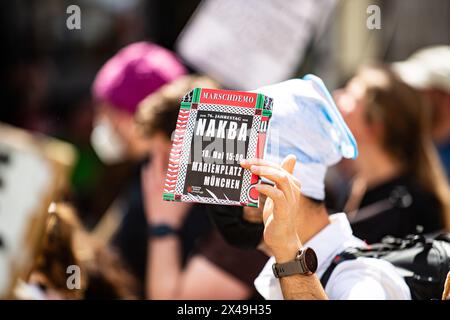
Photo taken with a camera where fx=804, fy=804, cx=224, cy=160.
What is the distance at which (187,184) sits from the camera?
5.52 feet

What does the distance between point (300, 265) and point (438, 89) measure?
281 cm

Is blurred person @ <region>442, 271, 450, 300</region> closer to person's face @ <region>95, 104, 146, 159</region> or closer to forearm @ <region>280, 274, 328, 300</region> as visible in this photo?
forearm @ <region>280, 274, 328, 300</region>

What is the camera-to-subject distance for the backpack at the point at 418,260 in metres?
1.84

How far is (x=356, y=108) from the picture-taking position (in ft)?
11.2

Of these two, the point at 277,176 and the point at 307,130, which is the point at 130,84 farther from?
the point at 277,176

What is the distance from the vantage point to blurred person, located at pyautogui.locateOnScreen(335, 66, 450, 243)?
329 centimetres

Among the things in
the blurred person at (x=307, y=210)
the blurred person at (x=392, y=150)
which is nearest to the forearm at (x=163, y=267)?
the blurred person at (x=392, y=150)

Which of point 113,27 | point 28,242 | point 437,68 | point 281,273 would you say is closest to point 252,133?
point 281,273

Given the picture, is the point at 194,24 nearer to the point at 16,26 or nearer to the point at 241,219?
the point at 241,219

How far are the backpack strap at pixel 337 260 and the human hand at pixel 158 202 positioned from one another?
1334 millimetres

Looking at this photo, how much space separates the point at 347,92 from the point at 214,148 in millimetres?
1919

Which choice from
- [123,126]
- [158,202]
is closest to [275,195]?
[158,202]

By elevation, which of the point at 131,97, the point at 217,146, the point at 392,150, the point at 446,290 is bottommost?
the point at 446,290

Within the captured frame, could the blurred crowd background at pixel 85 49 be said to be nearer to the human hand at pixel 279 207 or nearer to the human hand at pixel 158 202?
the human hand at pixel 158 202
